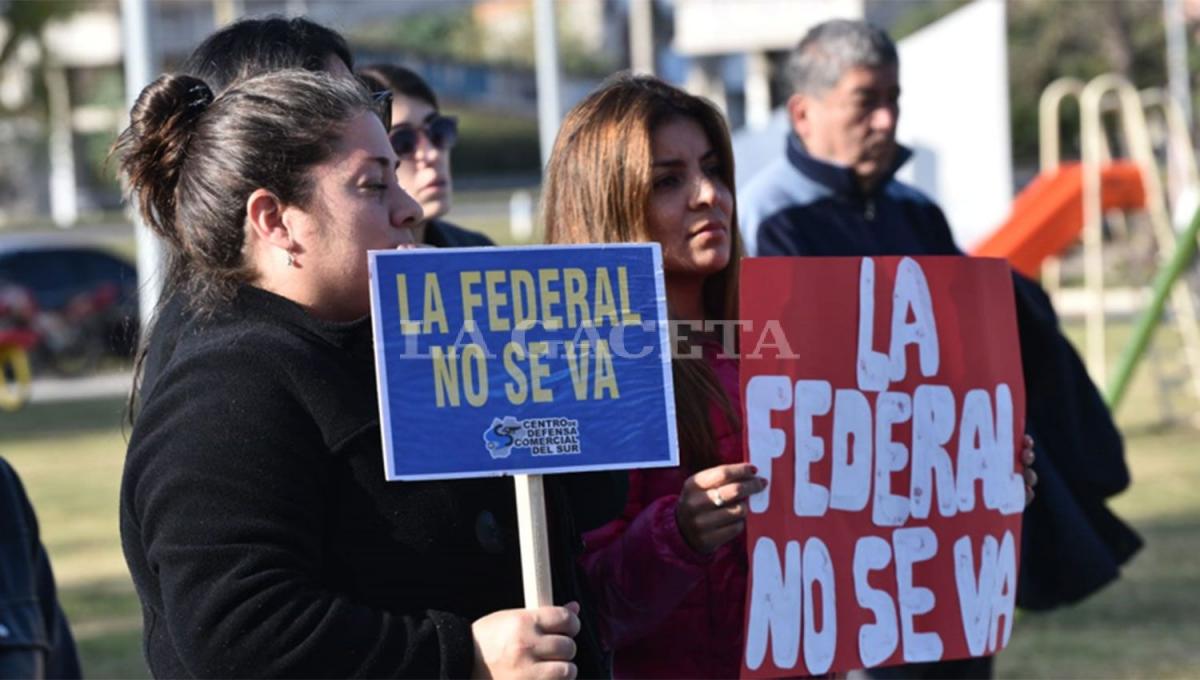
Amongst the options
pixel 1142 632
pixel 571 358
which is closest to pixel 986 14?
pixel 1142 632

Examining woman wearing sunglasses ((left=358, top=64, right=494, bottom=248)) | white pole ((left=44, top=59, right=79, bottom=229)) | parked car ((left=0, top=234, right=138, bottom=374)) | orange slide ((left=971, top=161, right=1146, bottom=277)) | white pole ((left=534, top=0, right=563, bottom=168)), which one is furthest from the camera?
white pole ((left=44, top=59, right=79, bottom=229))

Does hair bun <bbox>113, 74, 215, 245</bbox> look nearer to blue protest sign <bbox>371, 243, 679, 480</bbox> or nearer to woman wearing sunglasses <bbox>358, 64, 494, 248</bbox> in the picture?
blue protest sign <bbox>371, 243, 679, 480</bbox>

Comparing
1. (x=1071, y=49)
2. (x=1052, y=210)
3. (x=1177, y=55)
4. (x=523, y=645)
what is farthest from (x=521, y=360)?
(x=1071, y=49)

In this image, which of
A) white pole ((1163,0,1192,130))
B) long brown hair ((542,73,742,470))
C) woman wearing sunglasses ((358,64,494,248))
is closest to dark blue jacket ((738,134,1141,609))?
woman wearing sunglasses ((358,64,494,248))

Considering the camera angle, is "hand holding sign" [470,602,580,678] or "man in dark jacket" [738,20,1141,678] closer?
"hand holding sign" [470,602,580,678]

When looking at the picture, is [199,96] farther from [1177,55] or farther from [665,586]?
[1177,55]

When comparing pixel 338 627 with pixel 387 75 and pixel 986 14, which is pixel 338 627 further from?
pixel 986 14

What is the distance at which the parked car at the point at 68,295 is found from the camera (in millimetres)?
24500

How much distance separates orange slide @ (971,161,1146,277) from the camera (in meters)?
13.5

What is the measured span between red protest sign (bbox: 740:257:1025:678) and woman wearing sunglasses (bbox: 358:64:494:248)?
162 cm

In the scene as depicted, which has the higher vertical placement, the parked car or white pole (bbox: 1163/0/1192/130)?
white pole (bbox: 1163/0/1192/130)

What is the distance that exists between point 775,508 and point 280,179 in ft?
3.51

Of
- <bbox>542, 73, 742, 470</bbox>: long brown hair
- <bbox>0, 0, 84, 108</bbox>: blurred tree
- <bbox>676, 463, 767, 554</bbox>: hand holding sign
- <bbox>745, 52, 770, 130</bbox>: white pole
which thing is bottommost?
<bbox>676, 463, 767, 554</bbox>: hand holding sign

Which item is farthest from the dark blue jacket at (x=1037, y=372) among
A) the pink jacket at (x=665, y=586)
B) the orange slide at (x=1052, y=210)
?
the orange slide at (x=1052, y=210)
